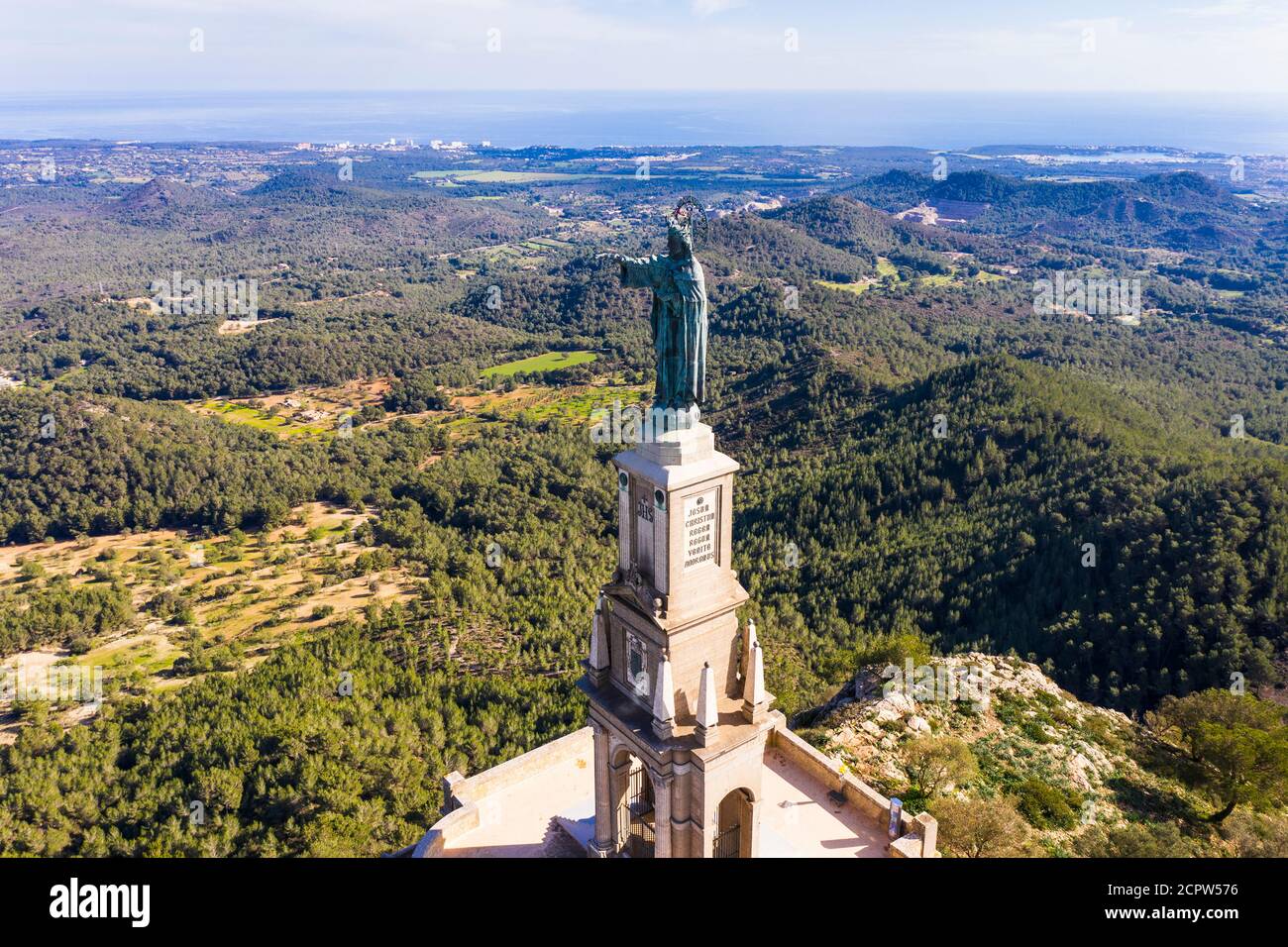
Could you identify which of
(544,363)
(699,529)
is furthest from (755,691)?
(544,363)

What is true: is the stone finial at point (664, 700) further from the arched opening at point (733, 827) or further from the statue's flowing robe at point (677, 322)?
the statue's flowing robe at point (677, 322)

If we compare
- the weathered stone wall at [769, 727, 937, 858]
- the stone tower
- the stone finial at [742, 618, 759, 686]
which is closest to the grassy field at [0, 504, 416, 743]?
the weathered stone wall at [769, 727, 937, 858]

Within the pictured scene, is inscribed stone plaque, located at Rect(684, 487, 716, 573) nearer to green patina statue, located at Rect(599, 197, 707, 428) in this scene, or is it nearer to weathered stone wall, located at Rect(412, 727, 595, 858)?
green patina statue, located at Rect(599, 197, 707, 428)

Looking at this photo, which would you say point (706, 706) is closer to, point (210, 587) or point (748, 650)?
point (748, 650)

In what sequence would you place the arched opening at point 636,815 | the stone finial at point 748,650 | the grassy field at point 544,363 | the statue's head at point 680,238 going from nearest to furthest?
the statue's head at point 680,238 → the stone finial at point 748,650 → the arched opening at point 636,815 → the grassy field at point 544,363

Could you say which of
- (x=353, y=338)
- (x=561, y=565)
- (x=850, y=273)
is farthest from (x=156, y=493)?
(x=850, y=273)

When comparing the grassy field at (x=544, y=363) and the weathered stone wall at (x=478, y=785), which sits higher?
the grassy field at (x=544, y=363)

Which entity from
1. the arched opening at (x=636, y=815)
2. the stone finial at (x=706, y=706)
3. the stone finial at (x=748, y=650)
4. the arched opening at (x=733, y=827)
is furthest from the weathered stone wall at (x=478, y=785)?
the stone finial at (x=706, y=706)
